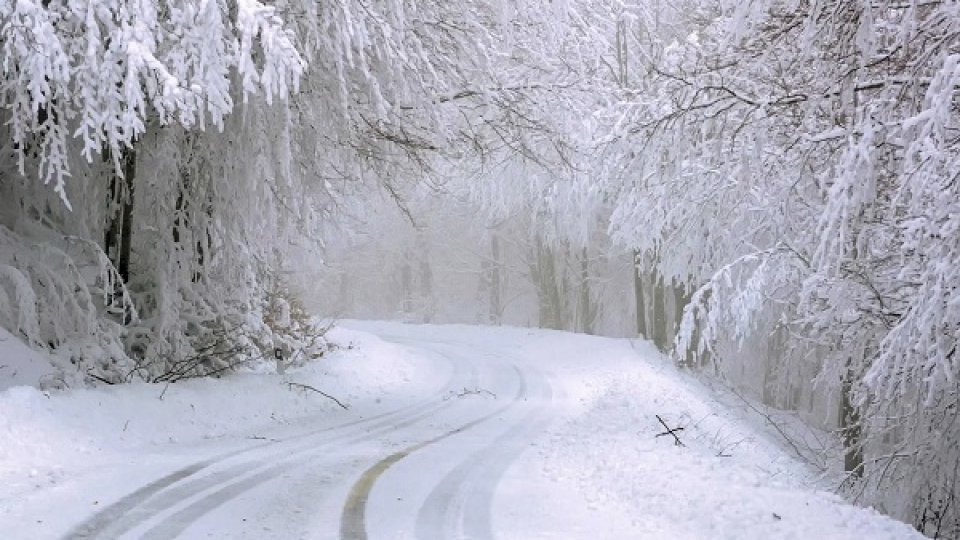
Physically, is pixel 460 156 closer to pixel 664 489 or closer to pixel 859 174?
pixel 664 489

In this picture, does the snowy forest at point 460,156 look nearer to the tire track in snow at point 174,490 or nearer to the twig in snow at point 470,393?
the tire track in snow at point 174,490

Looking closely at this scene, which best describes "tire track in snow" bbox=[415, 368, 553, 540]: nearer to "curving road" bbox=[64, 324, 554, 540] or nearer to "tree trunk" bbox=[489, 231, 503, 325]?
"curving road" bbox=[64, 324, 554, 540]

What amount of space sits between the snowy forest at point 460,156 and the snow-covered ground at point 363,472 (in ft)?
3.55

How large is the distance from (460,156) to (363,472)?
250 inches

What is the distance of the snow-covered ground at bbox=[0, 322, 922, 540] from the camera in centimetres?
633

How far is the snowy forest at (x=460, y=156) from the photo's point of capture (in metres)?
6.52

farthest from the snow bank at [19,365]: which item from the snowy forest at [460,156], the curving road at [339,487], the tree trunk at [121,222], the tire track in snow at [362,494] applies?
the tire track in snow at [362,494]

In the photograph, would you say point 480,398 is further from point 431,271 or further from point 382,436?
point 431,271

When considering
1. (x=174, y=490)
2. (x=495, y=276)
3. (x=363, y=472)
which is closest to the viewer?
(x=174, y=490)

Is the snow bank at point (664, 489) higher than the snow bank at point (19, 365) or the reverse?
the reverse

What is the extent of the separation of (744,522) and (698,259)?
42.7 feet

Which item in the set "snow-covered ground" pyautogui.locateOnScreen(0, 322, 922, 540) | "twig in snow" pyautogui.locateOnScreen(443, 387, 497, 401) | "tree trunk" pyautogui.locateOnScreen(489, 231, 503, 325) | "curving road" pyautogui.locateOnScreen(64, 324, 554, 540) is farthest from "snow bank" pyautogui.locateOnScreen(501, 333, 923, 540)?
"tree trunk" pyautogui.locateOnScreen(489, 231, 503, 325)

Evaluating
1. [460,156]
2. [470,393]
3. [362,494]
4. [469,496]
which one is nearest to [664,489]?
[469,496]

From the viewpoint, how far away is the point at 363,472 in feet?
27.5
